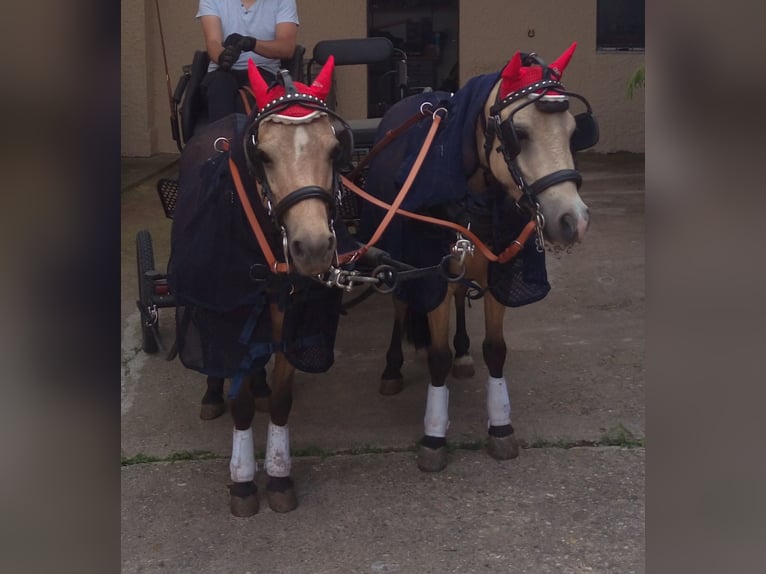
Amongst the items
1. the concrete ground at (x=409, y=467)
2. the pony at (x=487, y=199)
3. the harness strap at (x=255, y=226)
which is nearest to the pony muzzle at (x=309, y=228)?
the harness strap at (x=255, y=226)

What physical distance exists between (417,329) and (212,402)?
1216 mm

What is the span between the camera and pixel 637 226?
8.62m

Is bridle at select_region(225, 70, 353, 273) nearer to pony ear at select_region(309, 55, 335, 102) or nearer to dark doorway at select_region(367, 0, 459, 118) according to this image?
pony ear at select_region(309, 55, 335, 102)

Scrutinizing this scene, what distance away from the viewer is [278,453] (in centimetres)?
408

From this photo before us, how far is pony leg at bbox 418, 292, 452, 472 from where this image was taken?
4.43m

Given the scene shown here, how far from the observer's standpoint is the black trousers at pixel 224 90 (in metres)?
4.81

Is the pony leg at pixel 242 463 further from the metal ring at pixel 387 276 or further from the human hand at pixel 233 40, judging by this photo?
the human hand at pixel 233 40

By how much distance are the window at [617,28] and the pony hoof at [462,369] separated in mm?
7963

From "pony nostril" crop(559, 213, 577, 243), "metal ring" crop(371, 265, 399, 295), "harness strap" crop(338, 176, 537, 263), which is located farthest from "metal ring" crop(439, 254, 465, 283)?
"pony nostril" crop(559, 213, 577, 243)

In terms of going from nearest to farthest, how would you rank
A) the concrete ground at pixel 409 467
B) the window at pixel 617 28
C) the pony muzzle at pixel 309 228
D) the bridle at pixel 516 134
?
the pony muzzle at pixel 309 228 < the bridle at pixel 516 134 < the concrete ground at pixel 409 467 < the window at pixel 617 28

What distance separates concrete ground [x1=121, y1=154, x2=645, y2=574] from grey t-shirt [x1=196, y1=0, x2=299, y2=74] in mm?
1961

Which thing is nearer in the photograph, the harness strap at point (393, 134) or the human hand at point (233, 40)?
the harness strap at point (393, 134)

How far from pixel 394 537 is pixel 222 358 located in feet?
3.43
